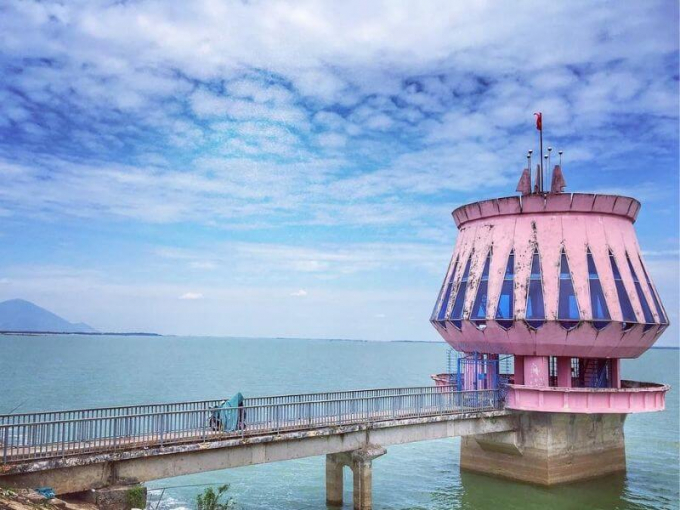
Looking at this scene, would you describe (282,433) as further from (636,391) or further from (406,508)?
(636,391)

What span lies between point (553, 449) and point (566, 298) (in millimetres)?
7126

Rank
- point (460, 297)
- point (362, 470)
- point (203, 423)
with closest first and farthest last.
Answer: point (203, 423), point (362, 470), point (460, 297)

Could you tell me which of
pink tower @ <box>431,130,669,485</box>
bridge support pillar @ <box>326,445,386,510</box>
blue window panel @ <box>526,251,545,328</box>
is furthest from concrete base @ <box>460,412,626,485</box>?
bridge support pillar @ <box>326,445,386,510</box>

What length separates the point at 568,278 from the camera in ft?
96.1

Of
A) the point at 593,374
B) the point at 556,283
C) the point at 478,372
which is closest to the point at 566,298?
the point at 556,283

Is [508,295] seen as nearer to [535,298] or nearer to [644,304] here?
[535,298]

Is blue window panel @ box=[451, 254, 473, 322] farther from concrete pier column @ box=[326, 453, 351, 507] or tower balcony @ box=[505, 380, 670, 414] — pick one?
concrete pier column @ box=[326, 453, 351, 507]

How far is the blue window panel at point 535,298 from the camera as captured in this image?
94.3 ft

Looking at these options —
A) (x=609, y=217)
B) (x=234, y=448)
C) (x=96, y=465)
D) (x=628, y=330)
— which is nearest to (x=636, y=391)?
(x=628, y=330)

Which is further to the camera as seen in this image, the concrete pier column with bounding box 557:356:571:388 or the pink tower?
the concrete pier column with bounding box 557:356:571:388

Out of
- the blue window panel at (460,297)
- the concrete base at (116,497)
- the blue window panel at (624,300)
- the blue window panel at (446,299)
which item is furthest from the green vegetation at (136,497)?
the blue window panel at (624,300)

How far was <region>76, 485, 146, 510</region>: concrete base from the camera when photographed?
1820cm

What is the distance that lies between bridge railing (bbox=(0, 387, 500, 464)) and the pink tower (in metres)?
2.67

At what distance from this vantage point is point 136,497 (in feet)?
60.5
